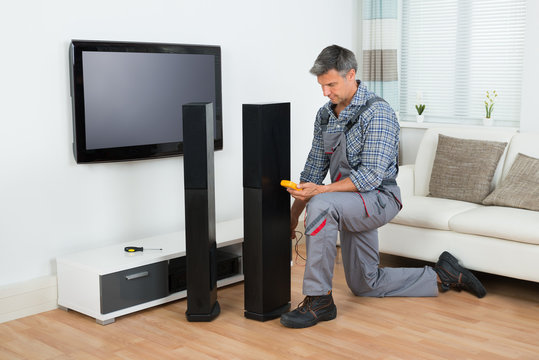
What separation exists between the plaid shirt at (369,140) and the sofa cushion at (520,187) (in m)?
0.88

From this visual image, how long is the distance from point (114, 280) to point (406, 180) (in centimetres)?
203

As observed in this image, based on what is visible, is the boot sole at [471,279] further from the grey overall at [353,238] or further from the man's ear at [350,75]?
the man's ear at [350,75]

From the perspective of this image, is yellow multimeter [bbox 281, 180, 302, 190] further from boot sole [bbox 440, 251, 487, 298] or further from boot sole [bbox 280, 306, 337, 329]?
boot sole [bbox 440, 251, 487, 298]

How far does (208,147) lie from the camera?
10.1 feet

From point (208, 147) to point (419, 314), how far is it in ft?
4.25

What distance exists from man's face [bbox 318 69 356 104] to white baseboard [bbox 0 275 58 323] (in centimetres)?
167

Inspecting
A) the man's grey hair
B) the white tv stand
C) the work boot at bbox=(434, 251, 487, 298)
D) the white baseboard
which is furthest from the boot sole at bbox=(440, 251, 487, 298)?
the white baseboard

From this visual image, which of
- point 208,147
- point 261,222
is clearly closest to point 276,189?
point 261,222

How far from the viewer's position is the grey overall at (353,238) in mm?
3066

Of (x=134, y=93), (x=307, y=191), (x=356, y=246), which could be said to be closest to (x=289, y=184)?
(x=307, y=191)

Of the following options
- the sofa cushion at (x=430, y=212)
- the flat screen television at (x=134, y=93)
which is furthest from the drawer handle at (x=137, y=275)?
the sofa cushion at (x=430, y=212)

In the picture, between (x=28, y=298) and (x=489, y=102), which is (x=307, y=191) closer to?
(x=28, y=298)

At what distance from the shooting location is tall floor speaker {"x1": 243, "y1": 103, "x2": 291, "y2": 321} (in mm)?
3059

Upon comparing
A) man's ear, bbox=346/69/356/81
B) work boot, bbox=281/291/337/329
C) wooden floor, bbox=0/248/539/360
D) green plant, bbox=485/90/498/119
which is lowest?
wooden floor, bbox=0/248/539/360
